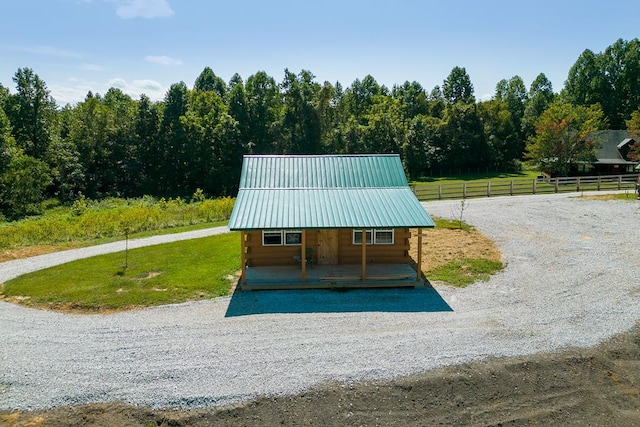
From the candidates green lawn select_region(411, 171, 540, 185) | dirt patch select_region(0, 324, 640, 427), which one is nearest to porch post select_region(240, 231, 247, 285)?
dirt patch select_region(0, 324, 640, 427)

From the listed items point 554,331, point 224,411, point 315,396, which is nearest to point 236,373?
point 224,411

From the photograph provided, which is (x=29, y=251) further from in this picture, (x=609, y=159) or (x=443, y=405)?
(x=609, y=159)

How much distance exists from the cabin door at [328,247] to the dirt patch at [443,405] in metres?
7.27

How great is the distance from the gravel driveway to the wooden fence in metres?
16.9

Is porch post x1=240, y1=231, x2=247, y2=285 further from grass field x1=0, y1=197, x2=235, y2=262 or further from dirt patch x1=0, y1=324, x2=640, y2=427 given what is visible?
grass field x1=0, y1=197, x2=235, y2=262

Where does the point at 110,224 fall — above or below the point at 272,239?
below

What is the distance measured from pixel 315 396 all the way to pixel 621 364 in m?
6.68

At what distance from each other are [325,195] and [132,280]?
23.8ft

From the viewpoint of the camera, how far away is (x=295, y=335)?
11109 millimetres

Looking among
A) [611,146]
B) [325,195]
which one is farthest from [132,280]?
[611,146]

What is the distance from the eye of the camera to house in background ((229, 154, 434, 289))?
47.1ft

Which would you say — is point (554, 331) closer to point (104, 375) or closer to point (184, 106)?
point (104, 375)

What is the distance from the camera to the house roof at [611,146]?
4338cm

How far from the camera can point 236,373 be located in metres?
9.36
